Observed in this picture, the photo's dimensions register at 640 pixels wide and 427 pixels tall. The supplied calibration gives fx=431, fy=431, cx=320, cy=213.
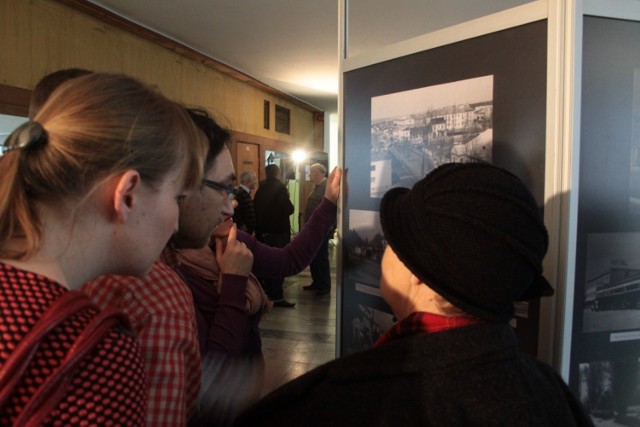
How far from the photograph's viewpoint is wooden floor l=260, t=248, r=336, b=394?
3762 millimetres

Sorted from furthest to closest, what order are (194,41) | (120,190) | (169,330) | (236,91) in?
(236,91), (194,41), (169,330), (120,190)

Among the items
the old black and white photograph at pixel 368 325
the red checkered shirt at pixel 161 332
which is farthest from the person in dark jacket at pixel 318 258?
the red checkered shirt at pixel 161 332

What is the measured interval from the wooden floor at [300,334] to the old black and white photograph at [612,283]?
229 cm

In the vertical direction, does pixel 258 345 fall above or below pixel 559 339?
below

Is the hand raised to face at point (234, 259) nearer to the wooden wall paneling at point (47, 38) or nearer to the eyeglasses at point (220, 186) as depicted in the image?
the eyeglasses at point (220, 186)

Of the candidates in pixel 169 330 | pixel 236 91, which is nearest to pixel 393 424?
pixel 169 330

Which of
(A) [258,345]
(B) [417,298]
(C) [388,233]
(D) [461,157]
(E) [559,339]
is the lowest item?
(A) [258,345]

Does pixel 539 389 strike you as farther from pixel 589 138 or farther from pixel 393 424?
pixel 589 138

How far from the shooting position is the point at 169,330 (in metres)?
0.83

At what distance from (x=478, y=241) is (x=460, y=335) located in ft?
0.55

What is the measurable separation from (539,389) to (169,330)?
669mm

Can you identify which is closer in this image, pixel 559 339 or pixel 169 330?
pixel 169 330

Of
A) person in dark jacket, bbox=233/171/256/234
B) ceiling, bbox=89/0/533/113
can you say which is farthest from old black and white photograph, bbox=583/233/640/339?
person in dark jacket, bbox=233/171/256/234

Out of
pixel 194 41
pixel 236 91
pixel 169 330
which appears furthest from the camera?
pixel 236 91
